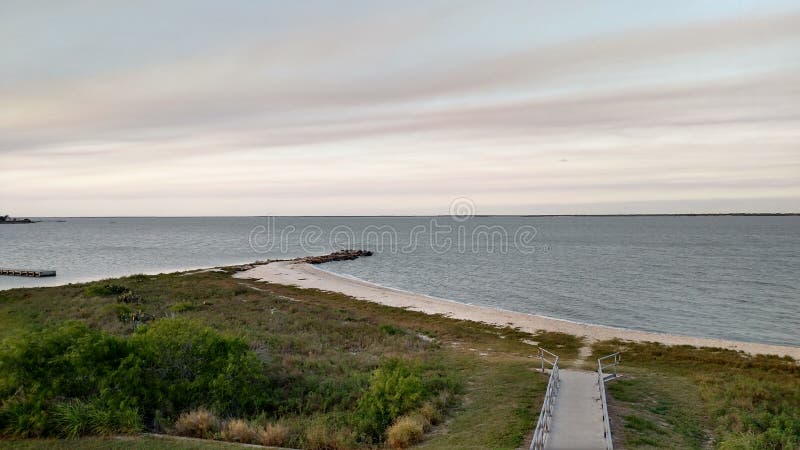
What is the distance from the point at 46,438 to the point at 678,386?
67.2 feet

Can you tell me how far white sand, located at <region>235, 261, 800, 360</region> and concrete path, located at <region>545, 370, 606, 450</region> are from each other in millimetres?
17413

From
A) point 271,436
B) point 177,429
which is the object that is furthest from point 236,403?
point 271,436

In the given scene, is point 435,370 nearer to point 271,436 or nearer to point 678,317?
point 271,436

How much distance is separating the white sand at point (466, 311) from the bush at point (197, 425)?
26.2 metres

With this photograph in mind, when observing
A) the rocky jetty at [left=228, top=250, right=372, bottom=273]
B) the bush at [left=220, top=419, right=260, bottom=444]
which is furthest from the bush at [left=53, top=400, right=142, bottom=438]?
the rocky jetty at [left=228, top=250, right=372, bottom=273]

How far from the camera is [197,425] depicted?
14180mm

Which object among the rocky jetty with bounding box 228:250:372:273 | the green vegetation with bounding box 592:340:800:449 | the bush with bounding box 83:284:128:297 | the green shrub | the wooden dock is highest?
the green shrub

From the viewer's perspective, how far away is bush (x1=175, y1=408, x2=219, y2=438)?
45.8ft

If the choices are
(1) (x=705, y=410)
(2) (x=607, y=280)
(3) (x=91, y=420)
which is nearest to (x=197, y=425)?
(3) (x=91, y=420)

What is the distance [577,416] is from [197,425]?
34.4 feet

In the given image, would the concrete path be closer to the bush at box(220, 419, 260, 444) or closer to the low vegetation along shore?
the low vegetation along shore

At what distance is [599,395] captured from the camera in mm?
16359

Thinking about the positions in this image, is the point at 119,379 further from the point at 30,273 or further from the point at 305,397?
the point at 30,273

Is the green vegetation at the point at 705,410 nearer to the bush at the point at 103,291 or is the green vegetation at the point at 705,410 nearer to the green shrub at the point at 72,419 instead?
the green shrub at the point at 72,419
